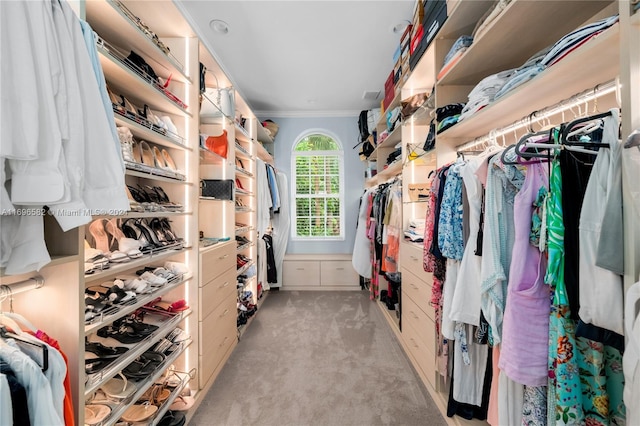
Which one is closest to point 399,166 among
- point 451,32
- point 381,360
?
point 451,32

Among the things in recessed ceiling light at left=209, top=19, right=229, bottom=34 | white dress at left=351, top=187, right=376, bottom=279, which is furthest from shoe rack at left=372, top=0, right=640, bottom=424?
recessed ceiling light at left=209, top=19, right=229, bottom=34

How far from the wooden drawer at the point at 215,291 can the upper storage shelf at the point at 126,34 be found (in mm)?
1316

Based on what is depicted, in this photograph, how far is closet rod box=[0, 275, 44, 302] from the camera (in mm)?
694

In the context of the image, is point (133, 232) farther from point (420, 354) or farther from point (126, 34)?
point (420, 354)

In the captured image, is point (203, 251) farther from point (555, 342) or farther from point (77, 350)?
point (555, 342)

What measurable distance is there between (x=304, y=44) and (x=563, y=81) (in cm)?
218

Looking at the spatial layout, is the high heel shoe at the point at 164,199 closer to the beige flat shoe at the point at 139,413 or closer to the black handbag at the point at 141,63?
the black handbag at the point at 141,63

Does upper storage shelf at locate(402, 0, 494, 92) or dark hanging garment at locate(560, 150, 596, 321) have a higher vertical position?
upper storage shelf at locate(402, 0, 494, 92)

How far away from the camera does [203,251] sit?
167 centimetres

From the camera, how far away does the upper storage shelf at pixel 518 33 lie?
1011 millimetres

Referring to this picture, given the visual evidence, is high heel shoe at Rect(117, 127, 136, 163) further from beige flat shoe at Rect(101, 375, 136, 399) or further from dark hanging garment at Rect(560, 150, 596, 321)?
dark hanging garment at Rect(560, 150, 596, 321)

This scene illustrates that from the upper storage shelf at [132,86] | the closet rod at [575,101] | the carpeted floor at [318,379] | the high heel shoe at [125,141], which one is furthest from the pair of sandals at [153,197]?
the closet rod at [575,101]

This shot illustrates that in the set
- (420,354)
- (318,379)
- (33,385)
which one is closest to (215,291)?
(318,379)

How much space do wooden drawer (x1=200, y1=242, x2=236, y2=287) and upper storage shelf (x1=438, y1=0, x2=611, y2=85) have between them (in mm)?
1842
